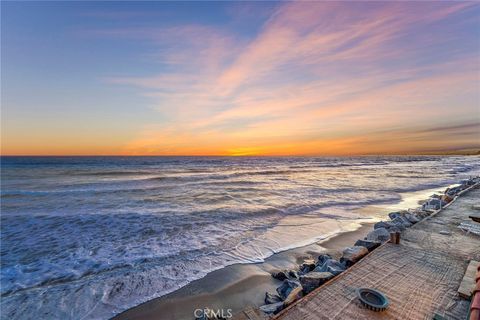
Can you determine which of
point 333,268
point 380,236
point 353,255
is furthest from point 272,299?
point 380,236

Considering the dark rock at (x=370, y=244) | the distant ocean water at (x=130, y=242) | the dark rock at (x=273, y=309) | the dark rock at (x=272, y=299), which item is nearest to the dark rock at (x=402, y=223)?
the dark rock at (x=370, y=244)

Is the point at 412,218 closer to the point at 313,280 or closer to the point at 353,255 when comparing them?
the point at 353,255

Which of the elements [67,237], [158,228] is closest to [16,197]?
[67,237]

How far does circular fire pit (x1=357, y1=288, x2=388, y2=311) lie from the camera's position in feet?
12.4

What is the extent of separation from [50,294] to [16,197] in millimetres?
20970

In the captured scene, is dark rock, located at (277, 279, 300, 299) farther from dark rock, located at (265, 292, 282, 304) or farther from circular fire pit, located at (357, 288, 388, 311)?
circular fire pit, located at (357, 288, 388, 311)

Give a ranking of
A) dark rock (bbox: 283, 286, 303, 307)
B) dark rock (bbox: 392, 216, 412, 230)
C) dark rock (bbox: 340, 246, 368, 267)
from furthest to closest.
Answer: dark rock (bbox: 392, 216, 412, 230), dark rock (bbox: 340, 246, 368, 267), dark rock (bbox: 283, 286, 303, 307)

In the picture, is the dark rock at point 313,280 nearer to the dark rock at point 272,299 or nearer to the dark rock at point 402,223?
the dark rock at point 272,299

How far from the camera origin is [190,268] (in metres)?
7.28

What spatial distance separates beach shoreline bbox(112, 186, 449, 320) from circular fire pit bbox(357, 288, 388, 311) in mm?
2319

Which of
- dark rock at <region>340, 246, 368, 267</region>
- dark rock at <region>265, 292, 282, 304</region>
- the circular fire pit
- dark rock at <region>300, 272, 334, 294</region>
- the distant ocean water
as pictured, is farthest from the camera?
the distant ocean water

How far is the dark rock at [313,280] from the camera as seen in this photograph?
462 centimetres

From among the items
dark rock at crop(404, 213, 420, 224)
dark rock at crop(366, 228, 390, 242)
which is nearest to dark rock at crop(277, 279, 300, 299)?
dark rock at crop(366, 228, 390, 242)

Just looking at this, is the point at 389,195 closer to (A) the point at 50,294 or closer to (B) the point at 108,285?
(B) the point at 108,285
